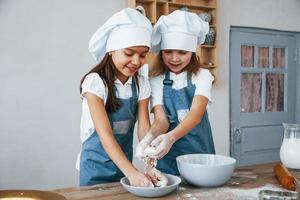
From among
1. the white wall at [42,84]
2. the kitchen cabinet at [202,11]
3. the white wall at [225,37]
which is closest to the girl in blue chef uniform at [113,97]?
→ the white wall at [42,84]

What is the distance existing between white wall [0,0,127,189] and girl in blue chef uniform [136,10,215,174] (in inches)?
43.3

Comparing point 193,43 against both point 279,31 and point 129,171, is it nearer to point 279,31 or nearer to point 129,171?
point 129,171

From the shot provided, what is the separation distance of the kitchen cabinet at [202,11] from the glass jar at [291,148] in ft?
5.02

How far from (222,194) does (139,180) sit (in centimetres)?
27

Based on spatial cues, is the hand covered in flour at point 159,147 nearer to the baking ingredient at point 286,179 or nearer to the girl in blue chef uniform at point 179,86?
the girl in blue chef uniform at point 179,86

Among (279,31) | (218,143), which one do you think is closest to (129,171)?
(218,143)

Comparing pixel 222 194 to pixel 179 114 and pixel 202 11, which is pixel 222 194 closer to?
pixel 179 114

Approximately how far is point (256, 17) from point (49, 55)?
202 cm

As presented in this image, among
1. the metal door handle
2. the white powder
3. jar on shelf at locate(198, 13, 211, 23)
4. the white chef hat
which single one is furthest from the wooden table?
the metal door handle

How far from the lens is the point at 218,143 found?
329 cm

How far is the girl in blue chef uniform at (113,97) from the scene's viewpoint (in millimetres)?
1362

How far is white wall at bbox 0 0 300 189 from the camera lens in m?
2.38

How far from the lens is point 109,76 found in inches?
58.2

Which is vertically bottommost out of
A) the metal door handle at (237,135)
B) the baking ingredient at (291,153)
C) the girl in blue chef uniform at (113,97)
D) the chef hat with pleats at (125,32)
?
the metal door handle at (237,135)
